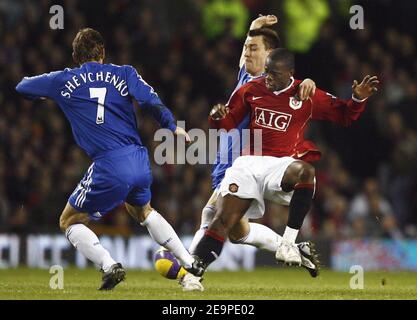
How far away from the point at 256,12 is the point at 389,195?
387 cm

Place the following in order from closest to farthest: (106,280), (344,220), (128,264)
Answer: (106,280) < (128,264) < (344,220)

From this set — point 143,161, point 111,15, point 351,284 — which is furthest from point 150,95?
point 111,15

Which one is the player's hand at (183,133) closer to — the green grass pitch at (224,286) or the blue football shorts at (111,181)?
the blue football shorts at (111,181)

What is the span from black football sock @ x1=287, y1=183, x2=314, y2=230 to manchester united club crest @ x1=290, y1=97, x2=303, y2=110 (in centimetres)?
71

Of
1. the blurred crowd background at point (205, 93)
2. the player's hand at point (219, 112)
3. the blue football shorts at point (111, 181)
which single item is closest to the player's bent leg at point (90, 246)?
the blue football shorts at point (111, 181)

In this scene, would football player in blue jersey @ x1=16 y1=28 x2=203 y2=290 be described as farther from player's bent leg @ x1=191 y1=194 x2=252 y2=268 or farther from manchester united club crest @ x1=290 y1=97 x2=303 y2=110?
manchester united club crest @ x1=290 y1=97 x2=303 y2=110

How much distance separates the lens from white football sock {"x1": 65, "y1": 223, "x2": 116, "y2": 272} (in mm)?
8992

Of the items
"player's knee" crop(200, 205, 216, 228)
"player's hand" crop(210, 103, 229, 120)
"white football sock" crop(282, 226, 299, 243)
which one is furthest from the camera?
"player's knee" crop(200, 205, 216, 228)

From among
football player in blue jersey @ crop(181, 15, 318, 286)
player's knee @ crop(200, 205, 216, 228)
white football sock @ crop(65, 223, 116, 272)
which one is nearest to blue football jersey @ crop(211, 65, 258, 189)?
football player in blue jersey @ crop(181, 15, 318, 286)

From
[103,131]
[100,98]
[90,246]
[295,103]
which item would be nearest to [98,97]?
[100,98]

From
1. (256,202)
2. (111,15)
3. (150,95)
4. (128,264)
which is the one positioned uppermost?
(111,15)

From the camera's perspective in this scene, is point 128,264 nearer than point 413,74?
Yes

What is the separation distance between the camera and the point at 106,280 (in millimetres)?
8945
